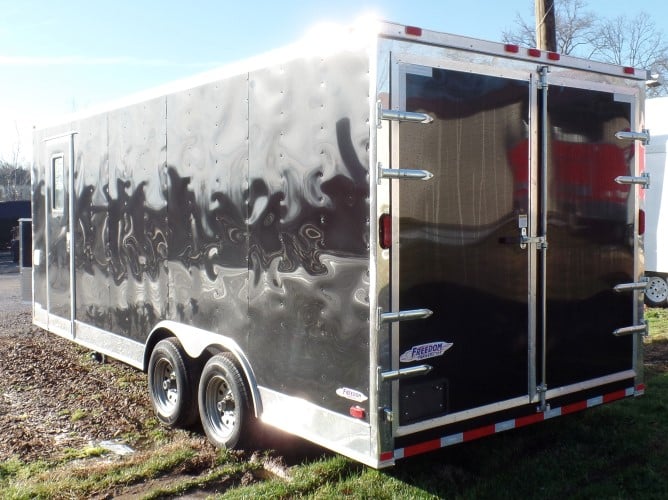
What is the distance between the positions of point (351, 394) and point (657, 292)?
994cm

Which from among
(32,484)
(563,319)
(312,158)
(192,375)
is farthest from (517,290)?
(32,484)

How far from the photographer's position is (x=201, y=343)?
206 inches

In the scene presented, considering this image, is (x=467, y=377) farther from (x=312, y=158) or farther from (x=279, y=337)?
(x=312, y=158)

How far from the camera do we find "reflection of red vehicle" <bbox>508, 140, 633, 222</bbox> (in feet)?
14.4

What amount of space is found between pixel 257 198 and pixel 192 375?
1550 mm

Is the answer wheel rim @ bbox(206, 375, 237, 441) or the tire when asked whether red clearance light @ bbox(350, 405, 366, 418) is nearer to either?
wheel rim @ bbox(206, 375, 237, 441)

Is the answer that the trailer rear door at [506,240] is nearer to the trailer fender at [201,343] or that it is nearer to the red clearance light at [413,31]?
the red clearance light at [413,31]

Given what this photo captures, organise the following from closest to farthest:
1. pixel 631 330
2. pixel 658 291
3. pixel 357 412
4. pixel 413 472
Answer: pixel 357 412 < pixel 413 472 < pixel 631 330 < pixel 658 291

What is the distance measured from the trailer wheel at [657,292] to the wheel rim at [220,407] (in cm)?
937

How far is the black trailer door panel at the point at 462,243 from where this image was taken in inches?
153

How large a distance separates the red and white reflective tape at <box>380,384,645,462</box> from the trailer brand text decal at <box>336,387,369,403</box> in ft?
0.99

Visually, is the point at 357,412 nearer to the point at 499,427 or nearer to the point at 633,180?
the point at 499,427

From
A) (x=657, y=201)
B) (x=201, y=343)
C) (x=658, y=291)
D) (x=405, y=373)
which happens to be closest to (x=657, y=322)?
(x=658, y=291)

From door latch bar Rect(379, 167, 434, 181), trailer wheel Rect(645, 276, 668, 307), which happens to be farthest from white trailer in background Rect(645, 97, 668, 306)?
door latch bar Rect(379, 167, 434, 181)
